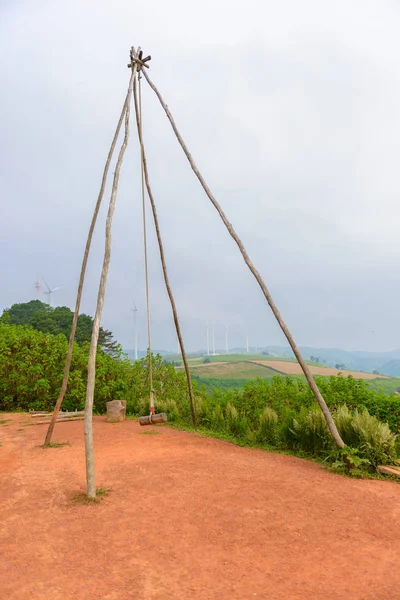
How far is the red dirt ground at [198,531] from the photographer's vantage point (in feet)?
11.2

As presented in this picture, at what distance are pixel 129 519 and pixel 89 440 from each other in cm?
125

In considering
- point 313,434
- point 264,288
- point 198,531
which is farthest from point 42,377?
point 198,531

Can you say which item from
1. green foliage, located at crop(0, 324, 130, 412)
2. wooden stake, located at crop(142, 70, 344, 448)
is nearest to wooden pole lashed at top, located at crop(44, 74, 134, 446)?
wooden stake, located at crop(142, 70, 344, 448)

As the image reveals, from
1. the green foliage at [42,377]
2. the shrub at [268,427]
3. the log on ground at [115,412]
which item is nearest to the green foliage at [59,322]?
the green foliage at [42,377]

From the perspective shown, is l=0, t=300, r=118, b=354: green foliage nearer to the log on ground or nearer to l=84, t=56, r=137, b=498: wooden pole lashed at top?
the log on ground

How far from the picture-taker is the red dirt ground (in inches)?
134

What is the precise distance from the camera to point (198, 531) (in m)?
4.34

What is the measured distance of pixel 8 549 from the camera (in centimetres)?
410

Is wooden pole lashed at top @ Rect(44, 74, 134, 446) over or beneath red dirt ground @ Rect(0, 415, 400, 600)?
over

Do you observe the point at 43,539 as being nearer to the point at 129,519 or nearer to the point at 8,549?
the point at 8,549

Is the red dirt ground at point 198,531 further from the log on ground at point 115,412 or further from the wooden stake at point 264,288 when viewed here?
the log on ground at point 115,412

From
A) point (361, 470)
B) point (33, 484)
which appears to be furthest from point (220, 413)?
point (33, 484)

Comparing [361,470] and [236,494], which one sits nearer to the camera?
[236,494]

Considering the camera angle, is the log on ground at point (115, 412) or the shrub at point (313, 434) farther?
the log on ground at point (115, 412)
